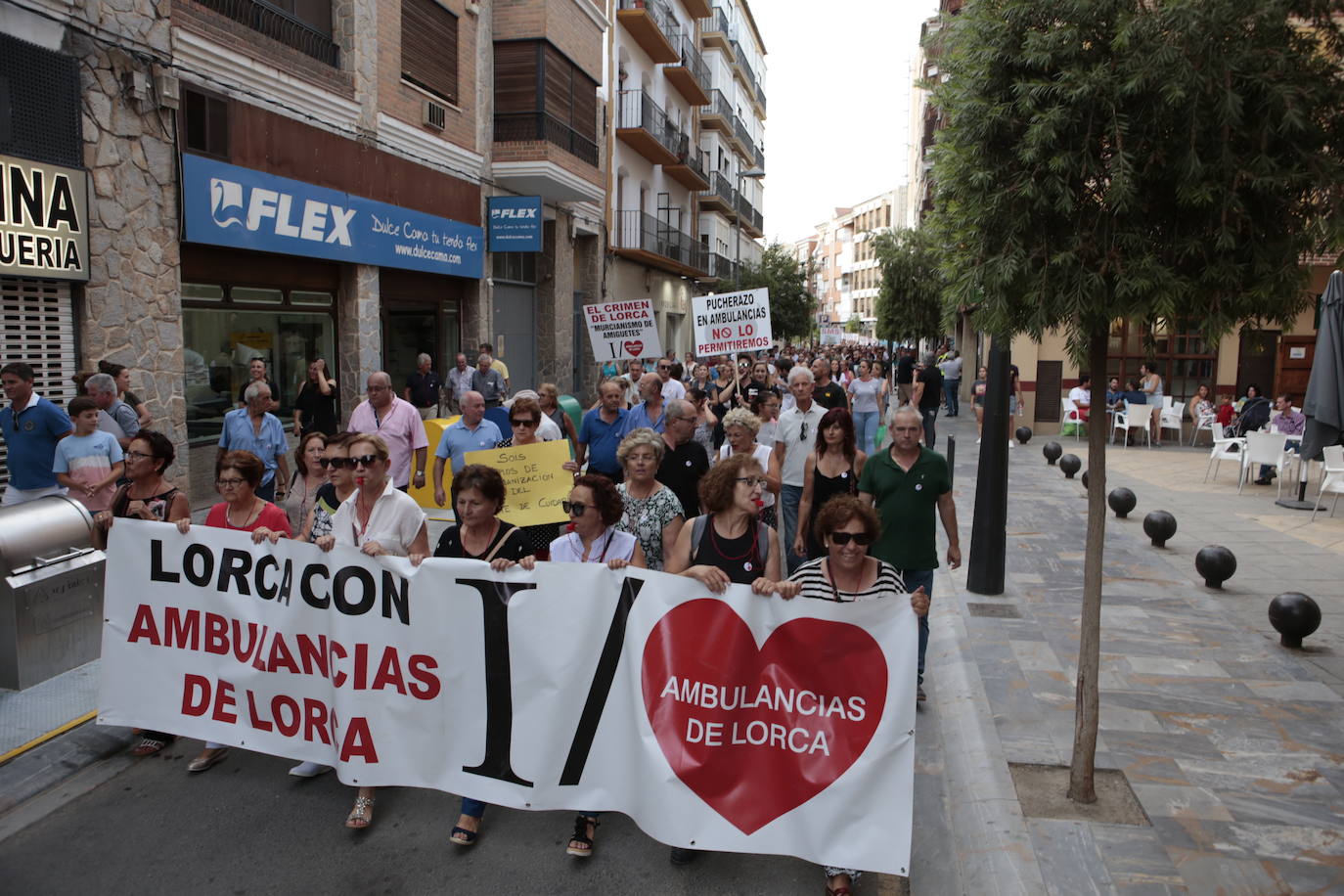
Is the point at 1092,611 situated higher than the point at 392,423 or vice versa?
the point at 392,423

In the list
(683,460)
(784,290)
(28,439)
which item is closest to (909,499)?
(683,460)

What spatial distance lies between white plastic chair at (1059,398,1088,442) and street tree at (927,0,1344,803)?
17627 mm

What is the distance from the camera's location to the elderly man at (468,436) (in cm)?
763

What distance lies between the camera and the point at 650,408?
8422 millimetres

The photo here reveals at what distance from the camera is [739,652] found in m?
3.97

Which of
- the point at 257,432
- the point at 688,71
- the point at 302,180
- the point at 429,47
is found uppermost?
the point at 688,71

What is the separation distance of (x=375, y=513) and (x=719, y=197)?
4126 centimetres

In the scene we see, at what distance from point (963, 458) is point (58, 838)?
1561 cm

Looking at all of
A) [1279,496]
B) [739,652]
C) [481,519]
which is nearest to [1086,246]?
[739,652]

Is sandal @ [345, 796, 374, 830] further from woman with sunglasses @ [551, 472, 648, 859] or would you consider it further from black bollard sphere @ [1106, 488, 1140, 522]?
black bollard sphere @ [1106, 488, 1140, 522]

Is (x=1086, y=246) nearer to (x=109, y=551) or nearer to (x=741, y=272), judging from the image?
(x=109, y=551)

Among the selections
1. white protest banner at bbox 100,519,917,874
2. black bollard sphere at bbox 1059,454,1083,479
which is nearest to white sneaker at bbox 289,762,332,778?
white protest banner at bbox 100,519,917,874

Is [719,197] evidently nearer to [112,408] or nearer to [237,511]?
[112,408]

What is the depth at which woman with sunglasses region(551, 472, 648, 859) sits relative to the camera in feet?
14.4
